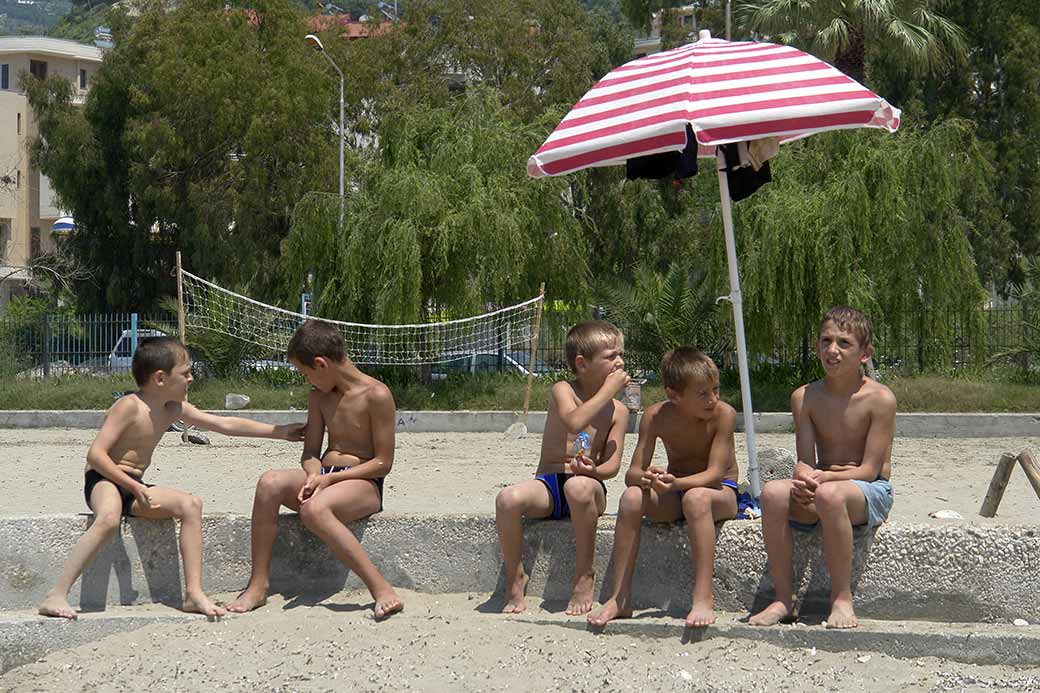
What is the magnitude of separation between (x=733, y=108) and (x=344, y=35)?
122 feet

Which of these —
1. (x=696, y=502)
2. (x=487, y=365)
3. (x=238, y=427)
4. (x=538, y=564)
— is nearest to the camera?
(x=696, y=502)

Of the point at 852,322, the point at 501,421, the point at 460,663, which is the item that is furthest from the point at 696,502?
the point at 501,421

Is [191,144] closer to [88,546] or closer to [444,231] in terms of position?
[444,231]

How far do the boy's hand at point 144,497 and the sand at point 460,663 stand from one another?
1.86ft

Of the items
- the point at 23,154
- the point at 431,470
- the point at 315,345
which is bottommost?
the point at 431,470

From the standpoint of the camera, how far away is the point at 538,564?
19.0 ft

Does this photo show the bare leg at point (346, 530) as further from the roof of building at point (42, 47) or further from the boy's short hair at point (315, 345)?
the roof of building at point (42, 47)

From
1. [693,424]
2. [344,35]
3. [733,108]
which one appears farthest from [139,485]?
[344,35]

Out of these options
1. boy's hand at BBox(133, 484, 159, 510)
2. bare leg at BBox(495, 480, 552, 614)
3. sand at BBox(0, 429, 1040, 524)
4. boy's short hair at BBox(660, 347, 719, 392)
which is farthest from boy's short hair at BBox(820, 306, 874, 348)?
boy's hand at BBox(133, 484, 159, 510)

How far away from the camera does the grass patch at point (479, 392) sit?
17.6 metres

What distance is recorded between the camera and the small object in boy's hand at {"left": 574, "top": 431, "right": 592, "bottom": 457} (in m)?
5.64

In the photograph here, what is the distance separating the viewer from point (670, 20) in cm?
4409

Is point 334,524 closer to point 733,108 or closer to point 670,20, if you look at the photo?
point 733,108

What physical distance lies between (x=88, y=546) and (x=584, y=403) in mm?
2295
